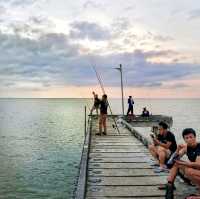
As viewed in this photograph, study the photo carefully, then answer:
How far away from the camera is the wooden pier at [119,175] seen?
9113 mm

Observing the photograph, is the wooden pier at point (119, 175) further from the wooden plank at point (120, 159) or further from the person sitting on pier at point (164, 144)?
the person sitting on pier at point (164, 144)

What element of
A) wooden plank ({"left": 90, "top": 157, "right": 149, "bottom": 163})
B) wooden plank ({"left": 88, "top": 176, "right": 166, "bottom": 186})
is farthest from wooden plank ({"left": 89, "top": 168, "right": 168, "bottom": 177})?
wooden plank ({"left": 90, "top": 157, "right": 149, "bottom": 163})

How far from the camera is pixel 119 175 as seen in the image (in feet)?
36.1

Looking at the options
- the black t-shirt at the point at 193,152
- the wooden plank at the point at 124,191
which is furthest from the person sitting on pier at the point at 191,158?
the wooden plank at the point at 124,191

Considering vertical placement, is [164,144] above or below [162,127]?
below

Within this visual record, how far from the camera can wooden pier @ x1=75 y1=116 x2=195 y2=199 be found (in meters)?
9.11

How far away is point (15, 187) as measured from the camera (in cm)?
1789

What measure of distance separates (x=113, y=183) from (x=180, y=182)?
5.88 feet

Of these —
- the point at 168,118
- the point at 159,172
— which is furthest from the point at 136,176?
the point at 168,118

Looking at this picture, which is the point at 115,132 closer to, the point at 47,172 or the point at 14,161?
the point at 47,172

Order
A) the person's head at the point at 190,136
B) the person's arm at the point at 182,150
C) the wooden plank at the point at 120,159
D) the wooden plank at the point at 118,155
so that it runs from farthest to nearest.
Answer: the wooden plank at the point at 118,155 → the wooden plank at the point at 120,159 → the person's arm at the point at 182,150 → the person's head at the point at 190,136

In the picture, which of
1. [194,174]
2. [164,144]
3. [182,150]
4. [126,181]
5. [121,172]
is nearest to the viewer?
[194,174]

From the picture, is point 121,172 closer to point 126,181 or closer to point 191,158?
point 126,181

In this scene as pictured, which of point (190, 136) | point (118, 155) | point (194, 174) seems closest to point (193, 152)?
point (190, 136)
